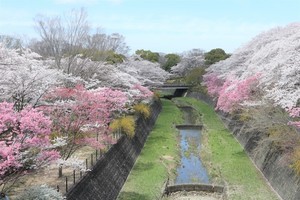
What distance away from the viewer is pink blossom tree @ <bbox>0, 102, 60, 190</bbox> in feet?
40.4

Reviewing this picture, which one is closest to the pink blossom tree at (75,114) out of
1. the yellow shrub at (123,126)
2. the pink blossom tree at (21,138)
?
the pink blossom tree at (21,138)

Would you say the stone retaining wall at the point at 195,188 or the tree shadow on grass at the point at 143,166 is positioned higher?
the stone retaining wall at the point at 195,188

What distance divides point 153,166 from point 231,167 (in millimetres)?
5676

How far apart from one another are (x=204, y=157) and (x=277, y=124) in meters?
9.69

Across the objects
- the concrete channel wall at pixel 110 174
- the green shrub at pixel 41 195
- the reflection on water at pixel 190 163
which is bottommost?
the reflection on water at pixel 190 163

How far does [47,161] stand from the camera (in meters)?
14.3

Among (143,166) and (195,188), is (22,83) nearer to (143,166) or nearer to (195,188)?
(195,188)

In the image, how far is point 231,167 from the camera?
1136 inches

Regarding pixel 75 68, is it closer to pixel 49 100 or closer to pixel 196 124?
pixel 49 100

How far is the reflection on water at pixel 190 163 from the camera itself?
2759 cm

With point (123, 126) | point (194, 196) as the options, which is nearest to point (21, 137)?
point (194, 196)

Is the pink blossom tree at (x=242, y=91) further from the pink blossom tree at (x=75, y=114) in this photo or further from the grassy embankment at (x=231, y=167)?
the pink blossom tree at (x=75, y=114)

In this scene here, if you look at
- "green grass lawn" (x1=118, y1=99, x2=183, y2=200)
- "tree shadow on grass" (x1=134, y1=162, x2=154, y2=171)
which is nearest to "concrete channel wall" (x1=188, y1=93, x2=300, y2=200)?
"green grass lawn" (x1=118, y1=99, x2=183, y2=200)

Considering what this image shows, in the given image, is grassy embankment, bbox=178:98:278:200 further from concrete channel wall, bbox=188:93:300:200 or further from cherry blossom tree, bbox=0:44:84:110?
cherry blossom tree, bbox=0:44:84:110
